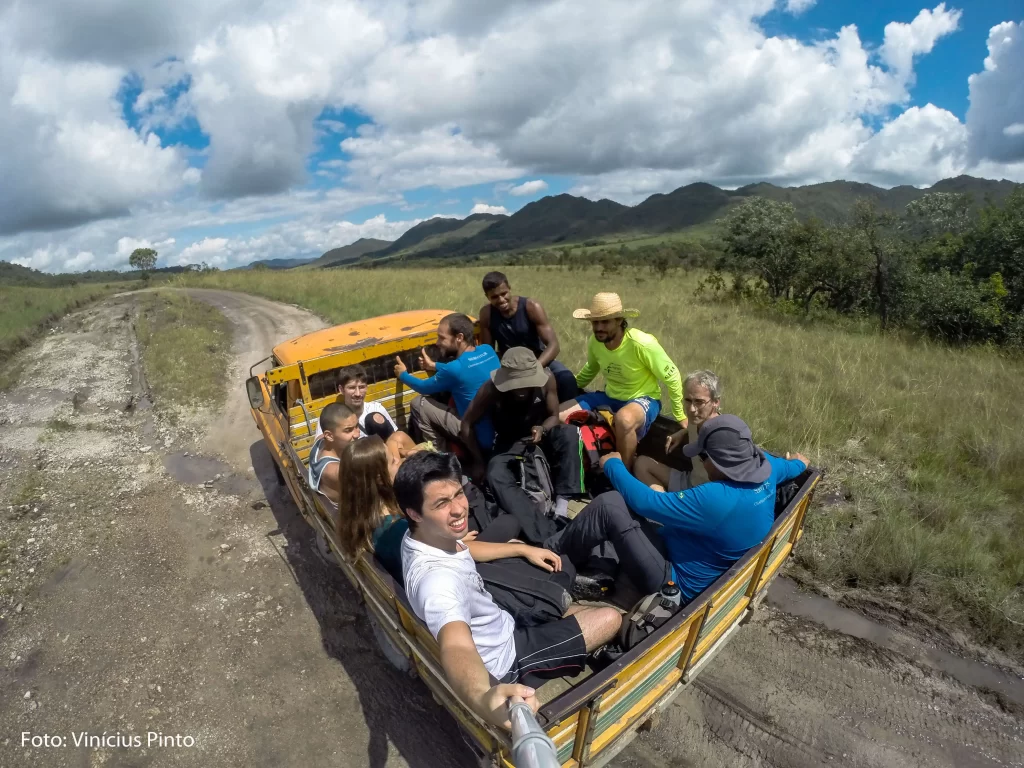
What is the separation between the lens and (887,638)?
3434 mm

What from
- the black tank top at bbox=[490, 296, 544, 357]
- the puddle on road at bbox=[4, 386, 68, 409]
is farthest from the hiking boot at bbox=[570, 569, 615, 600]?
the puddle on road at bbox=[4, 386, 68, 409]

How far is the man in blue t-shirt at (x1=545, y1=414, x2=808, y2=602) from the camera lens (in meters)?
2.79

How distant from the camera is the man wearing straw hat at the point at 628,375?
4.41 metres

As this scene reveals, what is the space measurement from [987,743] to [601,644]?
78.4 inches

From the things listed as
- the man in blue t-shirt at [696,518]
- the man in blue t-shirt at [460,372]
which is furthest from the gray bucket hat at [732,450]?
the man in blue t-shirt at [460,372]

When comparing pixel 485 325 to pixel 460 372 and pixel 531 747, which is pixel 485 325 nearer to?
pixel 460 372

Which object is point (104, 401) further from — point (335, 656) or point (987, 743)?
point (987, 743)

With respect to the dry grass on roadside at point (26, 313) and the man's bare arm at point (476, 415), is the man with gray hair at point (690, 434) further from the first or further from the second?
the dry grass on roadside at point (26, 313)

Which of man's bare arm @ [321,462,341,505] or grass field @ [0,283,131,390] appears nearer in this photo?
man's bare arm @ [321,462,341,505]

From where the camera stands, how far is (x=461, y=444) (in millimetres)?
4871

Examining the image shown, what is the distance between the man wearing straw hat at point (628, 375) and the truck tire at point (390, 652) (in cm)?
217

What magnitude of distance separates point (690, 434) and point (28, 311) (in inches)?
1007

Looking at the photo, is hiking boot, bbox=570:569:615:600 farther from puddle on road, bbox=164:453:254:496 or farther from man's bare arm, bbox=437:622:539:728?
puddle on road, bbox=164:453:254:496

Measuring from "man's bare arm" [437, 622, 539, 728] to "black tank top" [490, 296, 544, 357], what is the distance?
12.5ft
